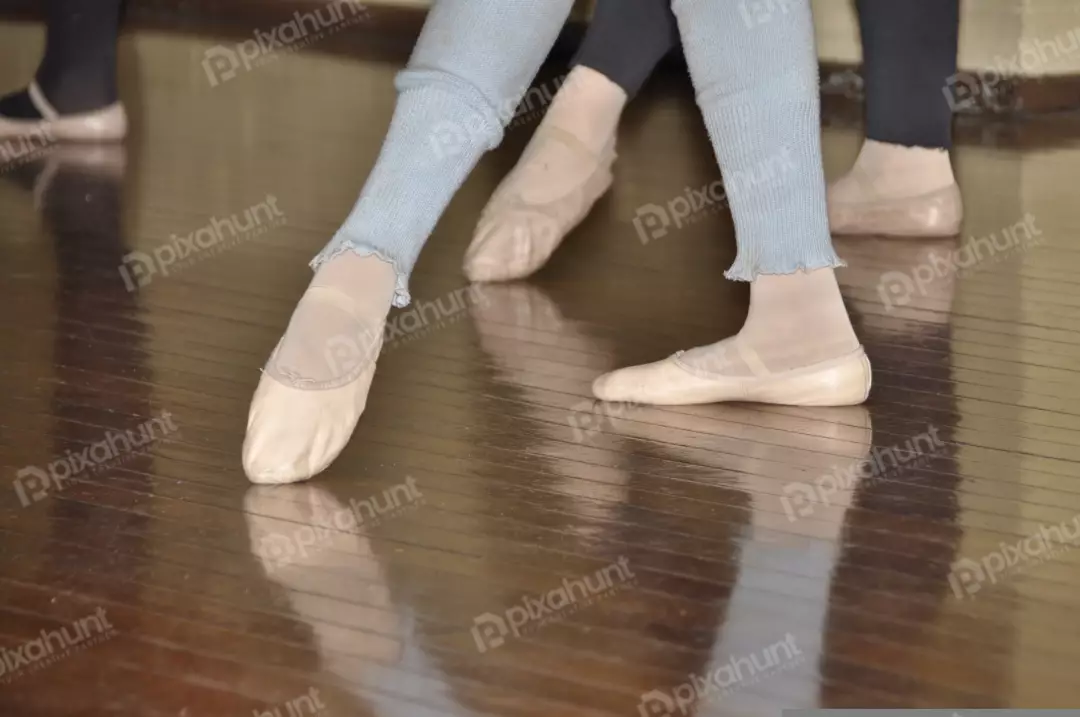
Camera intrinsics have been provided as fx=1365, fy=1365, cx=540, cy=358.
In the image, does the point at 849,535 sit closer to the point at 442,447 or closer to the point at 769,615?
the point at 769,615

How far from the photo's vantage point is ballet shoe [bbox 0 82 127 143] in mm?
2002

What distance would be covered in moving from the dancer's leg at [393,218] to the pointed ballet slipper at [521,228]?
0.38 metres

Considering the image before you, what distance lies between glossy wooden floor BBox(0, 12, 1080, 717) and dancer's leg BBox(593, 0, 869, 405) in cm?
3

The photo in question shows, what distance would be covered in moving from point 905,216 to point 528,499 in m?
0.87

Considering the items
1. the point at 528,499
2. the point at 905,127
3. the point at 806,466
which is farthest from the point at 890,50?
the point at 528,499

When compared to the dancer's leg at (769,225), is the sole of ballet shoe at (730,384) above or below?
below

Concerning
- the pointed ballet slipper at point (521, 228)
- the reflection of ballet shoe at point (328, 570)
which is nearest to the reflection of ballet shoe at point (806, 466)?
the reflection of ballet shoe at point (328, 570)

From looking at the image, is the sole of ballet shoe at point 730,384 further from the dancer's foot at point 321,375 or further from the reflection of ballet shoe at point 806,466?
the dancer's foot at point 321,375

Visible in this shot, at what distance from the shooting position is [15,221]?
1.65m

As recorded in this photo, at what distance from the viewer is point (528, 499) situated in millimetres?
1070

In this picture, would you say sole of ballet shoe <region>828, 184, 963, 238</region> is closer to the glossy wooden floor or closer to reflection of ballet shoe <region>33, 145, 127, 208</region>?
the glossy wooden floor

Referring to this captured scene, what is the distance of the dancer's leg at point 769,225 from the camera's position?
45.0 inches

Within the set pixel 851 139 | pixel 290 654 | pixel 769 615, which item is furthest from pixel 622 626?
pixel 851 139

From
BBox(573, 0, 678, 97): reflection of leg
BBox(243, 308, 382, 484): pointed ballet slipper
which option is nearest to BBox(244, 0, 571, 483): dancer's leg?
BBox(243, 308, 382, 484): pointed ballet slipper
